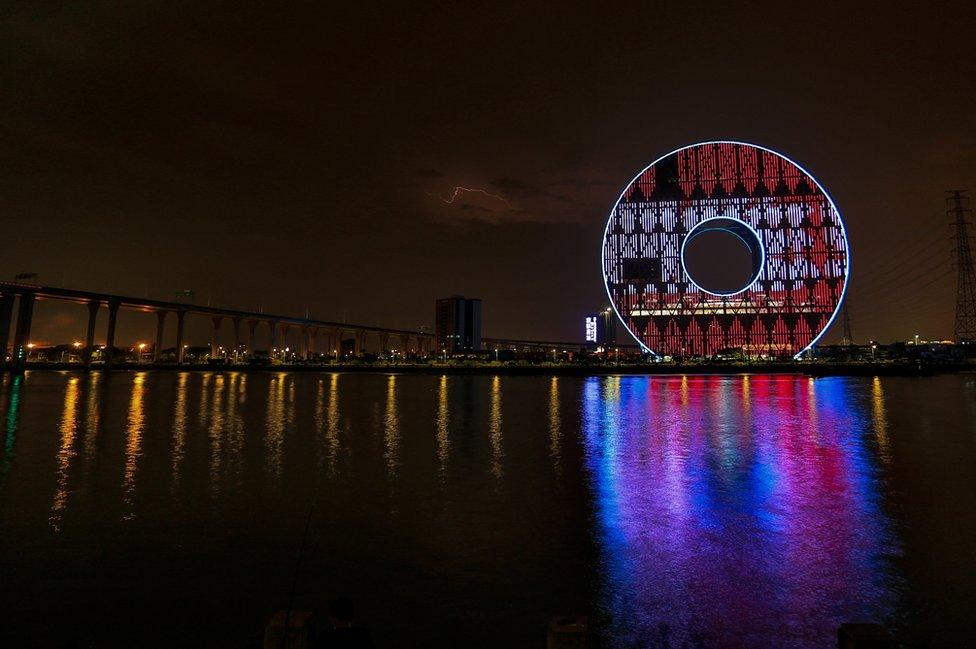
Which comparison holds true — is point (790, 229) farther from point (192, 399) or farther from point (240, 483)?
point (240, 483)

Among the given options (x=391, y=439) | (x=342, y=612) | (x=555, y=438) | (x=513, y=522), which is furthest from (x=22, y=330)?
Answer: (x=342, y=612)

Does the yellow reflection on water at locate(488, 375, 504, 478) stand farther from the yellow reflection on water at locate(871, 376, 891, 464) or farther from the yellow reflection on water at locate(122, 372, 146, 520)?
the yellow reflection on water at locate(871, 376, 891, 464)

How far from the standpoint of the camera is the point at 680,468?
43.3 ft

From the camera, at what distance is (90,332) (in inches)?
4001

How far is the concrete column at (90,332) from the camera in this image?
329 ft

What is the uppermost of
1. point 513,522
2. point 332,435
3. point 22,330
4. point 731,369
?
point 22,330

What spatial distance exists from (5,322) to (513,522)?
333 ft

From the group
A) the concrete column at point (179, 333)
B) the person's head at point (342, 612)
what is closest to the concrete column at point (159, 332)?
the concrete column at point (179, 333)

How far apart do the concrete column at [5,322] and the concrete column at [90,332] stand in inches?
688

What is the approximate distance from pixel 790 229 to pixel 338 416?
309 feet

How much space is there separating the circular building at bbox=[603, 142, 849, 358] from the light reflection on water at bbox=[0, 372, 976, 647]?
8158cm

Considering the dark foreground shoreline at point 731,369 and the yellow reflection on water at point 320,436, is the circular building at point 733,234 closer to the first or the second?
the dark foreground shoreline at point 731,369

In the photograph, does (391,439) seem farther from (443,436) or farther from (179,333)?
(179,333)

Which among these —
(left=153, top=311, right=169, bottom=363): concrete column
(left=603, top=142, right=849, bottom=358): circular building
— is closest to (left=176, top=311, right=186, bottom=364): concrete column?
(left=153, top=311, right=169, bottom=363): concrete column
